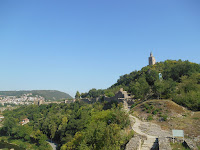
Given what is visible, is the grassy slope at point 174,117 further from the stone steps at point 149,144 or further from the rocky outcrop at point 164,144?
the rocky outcrop at point 164,144

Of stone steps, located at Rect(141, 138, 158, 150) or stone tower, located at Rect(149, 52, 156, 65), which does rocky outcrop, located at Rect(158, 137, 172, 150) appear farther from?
stone tower, located at Rect(149, 52, 156, 65)

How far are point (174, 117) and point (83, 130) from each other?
12625 millimetres

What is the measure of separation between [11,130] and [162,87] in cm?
4149

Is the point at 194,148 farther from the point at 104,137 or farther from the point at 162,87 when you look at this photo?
the point at 162,87

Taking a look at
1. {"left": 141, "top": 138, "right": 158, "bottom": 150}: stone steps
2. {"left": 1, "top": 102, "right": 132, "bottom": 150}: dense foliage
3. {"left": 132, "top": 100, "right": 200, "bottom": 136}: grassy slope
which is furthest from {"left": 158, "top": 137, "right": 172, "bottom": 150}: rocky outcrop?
{"left": 132, "top": 100, "right": 200, "bottom": 136}: grassy slope

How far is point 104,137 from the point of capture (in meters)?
10.3

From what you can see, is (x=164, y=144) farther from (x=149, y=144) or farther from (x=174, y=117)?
(x=174, y=117)

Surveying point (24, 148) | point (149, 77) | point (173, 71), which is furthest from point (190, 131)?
point (24, 148)

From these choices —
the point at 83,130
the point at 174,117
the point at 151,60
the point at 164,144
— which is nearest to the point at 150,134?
the point at 164,144

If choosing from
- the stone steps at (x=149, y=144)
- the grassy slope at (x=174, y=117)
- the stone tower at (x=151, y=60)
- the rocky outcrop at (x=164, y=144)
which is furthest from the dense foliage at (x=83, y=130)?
the stone tower at (x=151, y=60)

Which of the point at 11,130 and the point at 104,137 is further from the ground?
the point at 104,137

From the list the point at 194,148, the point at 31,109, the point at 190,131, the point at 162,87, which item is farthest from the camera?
the point at 31,109

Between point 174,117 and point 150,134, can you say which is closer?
point 150,134

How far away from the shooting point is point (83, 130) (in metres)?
22.9
